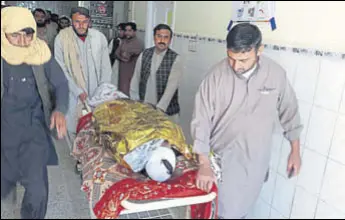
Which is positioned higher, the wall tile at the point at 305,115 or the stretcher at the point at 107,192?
the wall tile at the point at 305,115

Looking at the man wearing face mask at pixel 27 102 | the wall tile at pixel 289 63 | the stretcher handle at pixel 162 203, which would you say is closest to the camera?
the man wearing face mask at pixel 27 102

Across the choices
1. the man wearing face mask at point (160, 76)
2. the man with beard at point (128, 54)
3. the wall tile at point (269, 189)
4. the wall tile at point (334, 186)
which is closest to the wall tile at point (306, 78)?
the wall tile at point (334, 186)

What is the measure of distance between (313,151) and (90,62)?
857 millimetres

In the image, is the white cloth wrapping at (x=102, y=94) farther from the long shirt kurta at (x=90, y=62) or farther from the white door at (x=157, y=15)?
the white door at (x=157, y=15)

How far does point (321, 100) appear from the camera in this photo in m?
1.06

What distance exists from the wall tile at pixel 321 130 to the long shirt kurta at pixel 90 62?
30.3 inches

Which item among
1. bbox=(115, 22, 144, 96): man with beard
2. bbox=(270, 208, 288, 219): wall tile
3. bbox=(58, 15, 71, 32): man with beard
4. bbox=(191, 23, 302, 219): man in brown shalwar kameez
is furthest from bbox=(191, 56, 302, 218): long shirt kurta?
bbox=(58, 15, 71, 32): man with beard

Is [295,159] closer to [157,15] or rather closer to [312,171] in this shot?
[312,171]

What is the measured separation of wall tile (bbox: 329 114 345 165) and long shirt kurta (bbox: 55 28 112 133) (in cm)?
76

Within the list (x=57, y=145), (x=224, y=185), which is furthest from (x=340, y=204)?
(x=57, y=145)

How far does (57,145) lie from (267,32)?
103 cm

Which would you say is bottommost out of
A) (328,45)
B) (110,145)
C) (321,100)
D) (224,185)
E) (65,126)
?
(224,185)

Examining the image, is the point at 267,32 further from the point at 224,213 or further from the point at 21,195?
the point at 21,195

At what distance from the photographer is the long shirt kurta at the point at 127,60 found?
1.23 metres
